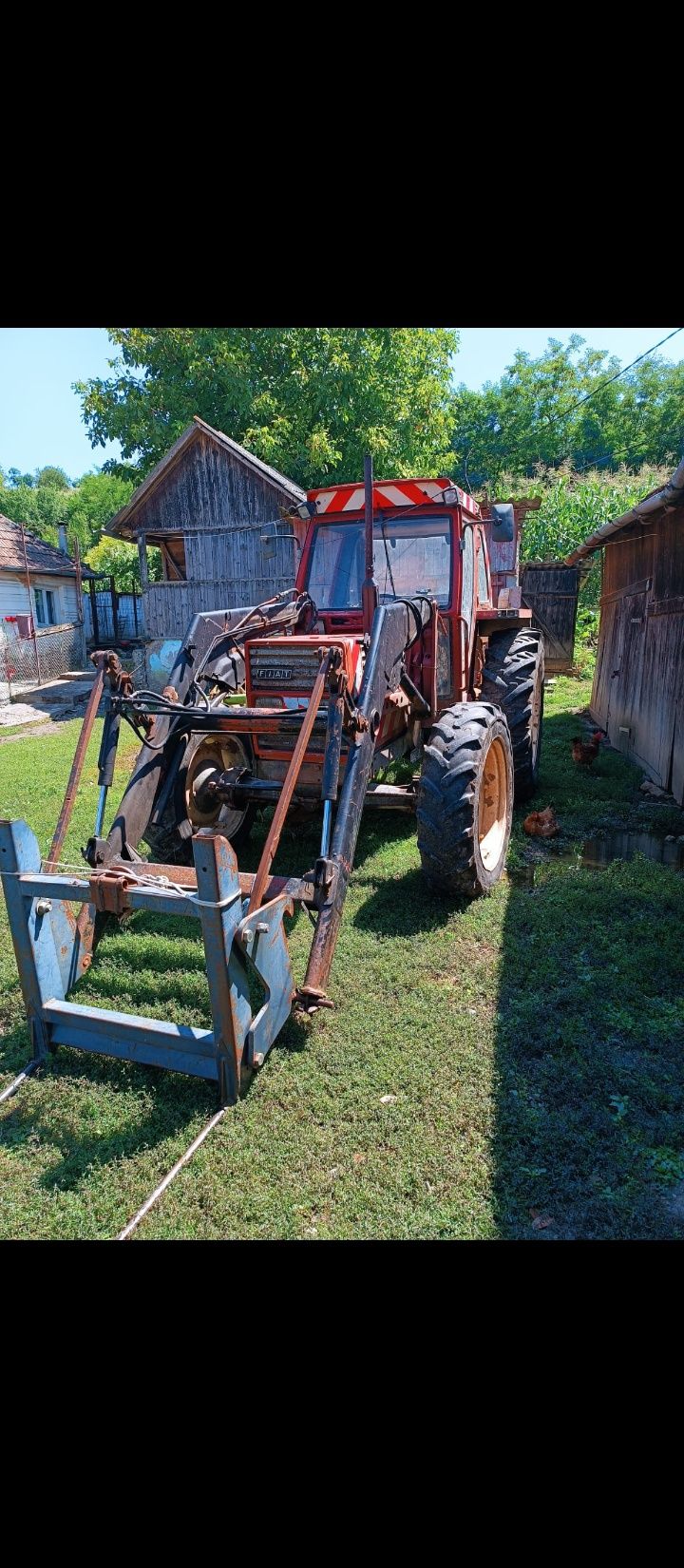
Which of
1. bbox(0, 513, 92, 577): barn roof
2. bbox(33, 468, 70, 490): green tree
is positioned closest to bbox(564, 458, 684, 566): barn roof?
bbox(0, 513, 92, 577): barn roof

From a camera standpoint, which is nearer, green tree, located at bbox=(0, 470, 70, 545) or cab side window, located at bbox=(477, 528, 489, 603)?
cab side window, located at bbox=(477, 528, 489, 603)

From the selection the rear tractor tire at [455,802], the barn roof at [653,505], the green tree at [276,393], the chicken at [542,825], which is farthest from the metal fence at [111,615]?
the rear tractor tire at [455,802]

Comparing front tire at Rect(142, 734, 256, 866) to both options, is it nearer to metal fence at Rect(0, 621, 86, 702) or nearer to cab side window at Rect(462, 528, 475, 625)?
cab side window at Rect(462, 528, 475, 625)

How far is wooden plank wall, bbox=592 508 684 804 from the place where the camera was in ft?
24.3

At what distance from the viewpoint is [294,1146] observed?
2.84 m

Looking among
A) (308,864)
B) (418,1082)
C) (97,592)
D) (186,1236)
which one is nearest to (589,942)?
(418,1082)

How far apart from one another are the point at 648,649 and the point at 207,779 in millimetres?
5650

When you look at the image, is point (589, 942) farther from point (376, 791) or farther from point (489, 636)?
point (489, 636)

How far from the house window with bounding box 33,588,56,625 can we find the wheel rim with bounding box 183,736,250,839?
1953 cm

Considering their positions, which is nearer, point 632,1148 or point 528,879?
point 632,1148

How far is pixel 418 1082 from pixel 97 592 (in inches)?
985

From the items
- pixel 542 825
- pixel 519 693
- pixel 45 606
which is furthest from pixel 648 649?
pixel 45 606

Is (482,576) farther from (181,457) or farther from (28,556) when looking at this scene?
(28,556)

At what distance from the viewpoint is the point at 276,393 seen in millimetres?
19812
